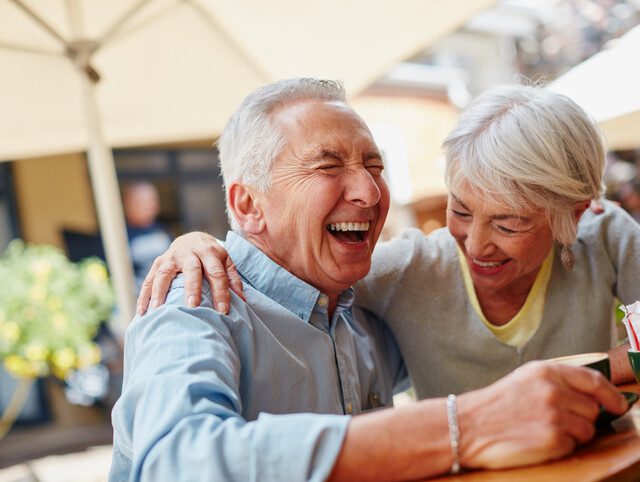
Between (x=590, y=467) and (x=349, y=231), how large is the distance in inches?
37.5

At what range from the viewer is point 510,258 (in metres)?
2.09

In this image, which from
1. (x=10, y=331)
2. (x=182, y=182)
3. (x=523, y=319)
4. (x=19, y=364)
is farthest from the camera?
(x=182, y=182)

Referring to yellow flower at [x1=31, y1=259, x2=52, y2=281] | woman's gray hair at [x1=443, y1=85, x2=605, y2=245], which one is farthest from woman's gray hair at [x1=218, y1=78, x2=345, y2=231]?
yellow flower at [x1=31, y1=259, x2=52, y2=281]

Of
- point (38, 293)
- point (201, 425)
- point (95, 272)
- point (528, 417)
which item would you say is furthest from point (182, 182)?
point (528, 417)

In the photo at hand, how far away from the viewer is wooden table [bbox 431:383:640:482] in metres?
1.07

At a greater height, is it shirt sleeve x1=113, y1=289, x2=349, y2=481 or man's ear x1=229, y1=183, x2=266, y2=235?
man's ear x1=229, y1=183, x2=266, y2=235

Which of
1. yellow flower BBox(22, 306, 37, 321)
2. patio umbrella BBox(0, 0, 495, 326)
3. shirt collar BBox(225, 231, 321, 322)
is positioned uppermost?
patio umbrella BBox(0, 0, 495, 326)

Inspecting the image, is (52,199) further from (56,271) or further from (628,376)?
(628,376)

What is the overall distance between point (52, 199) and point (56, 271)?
244cm

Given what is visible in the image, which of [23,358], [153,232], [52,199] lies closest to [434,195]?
[153,232]

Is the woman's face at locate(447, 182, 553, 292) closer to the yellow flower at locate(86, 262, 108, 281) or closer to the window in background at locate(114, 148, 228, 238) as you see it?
the yellow flower at locate(86, 262, 108, 281)

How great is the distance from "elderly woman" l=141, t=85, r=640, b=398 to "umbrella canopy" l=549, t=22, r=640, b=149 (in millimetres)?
567

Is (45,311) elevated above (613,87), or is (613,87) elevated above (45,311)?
(613,87)

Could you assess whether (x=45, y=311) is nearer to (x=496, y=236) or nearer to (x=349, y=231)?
(x=349, y=231)
